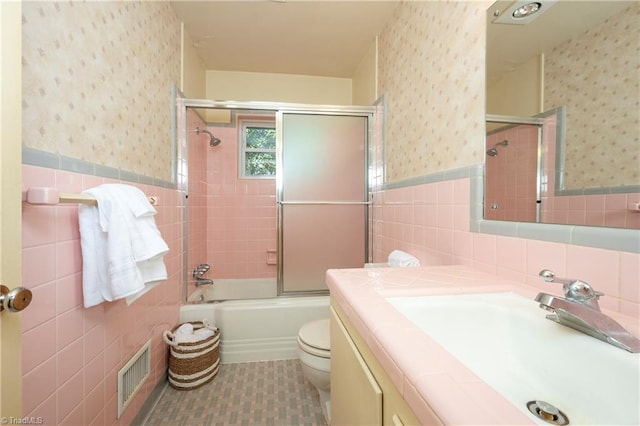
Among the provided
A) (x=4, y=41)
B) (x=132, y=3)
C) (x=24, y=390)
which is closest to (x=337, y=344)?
(x=24, y=390)

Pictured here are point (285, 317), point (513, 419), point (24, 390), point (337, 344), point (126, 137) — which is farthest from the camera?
point (285, 317)

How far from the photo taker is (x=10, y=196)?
1.91 ft

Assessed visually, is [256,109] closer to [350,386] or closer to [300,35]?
[300,35]

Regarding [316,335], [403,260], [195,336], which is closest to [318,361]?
[316,335]

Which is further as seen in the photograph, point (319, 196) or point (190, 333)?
point (319, 196)

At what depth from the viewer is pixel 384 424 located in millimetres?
510

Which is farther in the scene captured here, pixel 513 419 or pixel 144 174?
pixel 144 174

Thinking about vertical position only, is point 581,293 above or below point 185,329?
above

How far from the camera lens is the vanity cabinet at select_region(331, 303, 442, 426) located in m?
0.46

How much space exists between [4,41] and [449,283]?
1257mm

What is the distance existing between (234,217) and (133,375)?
1.76m

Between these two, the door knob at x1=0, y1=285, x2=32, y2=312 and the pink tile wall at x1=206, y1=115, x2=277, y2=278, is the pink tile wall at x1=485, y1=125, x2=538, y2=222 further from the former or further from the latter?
the pink tile wall at x1=206, y1=115, x2=277, y2=278

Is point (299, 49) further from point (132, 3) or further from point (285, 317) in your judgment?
point (285, 317)

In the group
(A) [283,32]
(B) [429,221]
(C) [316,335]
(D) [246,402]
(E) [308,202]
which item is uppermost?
(A) [283,32]
